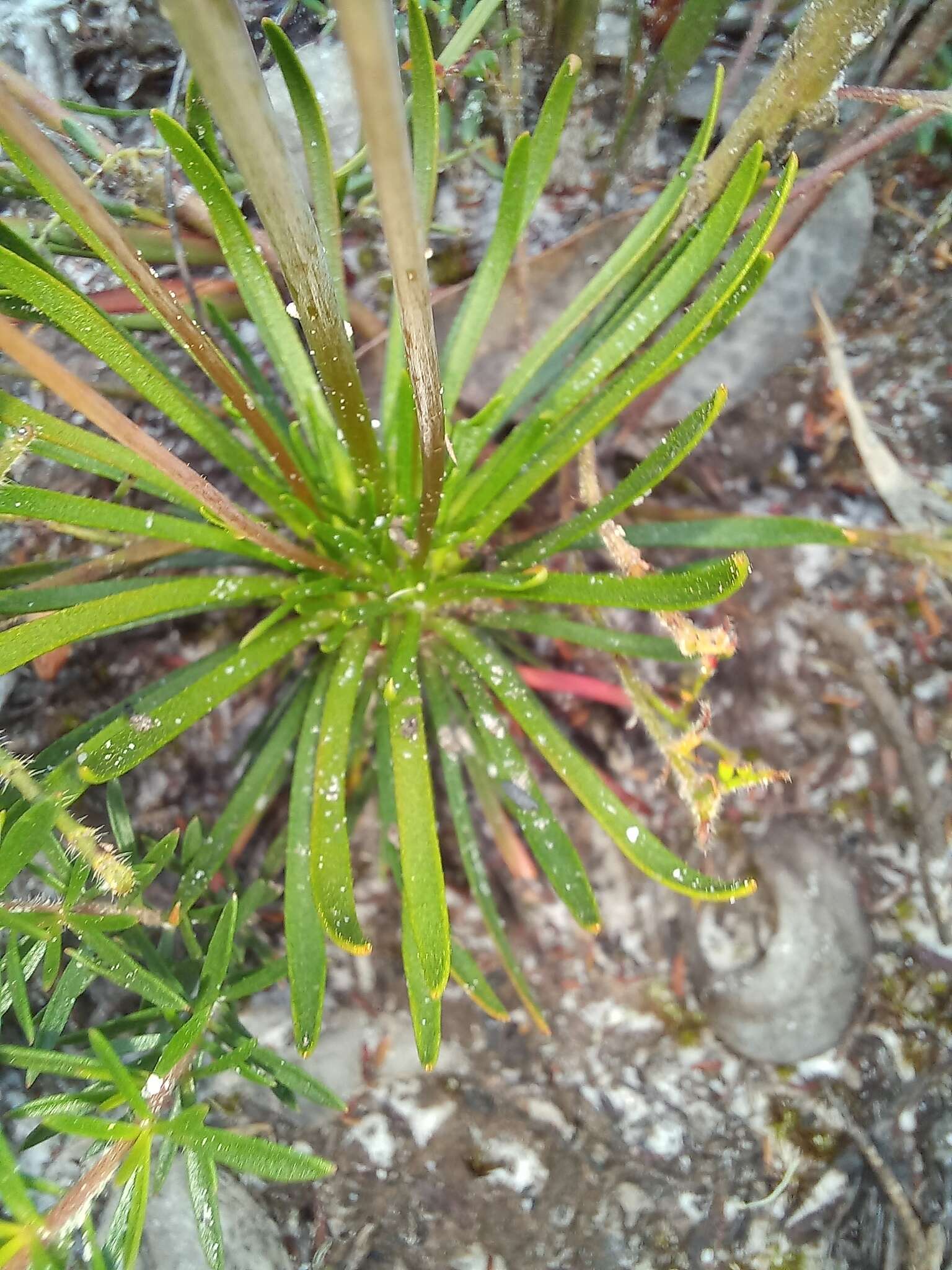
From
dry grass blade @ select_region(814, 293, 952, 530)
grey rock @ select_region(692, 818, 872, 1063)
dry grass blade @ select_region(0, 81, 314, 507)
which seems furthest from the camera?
dry grass blade @ select_region(814, 293, 952, 530)

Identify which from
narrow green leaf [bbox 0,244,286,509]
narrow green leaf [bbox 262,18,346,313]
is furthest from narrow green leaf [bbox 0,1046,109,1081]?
narrow green leaf [bbox 262,18,346,313]

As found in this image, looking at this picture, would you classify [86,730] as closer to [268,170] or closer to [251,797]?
[251,797]

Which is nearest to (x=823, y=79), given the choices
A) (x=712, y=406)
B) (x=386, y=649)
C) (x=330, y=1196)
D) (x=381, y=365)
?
(x=712, y=406)

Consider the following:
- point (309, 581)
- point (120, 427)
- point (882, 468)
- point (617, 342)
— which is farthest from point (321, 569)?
point (882, 468)

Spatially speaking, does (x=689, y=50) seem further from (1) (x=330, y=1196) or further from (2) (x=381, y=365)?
(1) (x=330, y=1196)

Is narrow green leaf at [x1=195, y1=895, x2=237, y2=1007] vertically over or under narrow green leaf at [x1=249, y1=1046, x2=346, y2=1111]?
over

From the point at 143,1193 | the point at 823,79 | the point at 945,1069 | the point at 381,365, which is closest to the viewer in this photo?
the point at 143,1193

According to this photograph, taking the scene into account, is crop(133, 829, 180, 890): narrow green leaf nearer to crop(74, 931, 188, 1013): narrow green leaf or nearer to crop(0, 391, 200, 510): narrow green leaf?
crop(74, 931, 188, 1013): narrow green leaf
